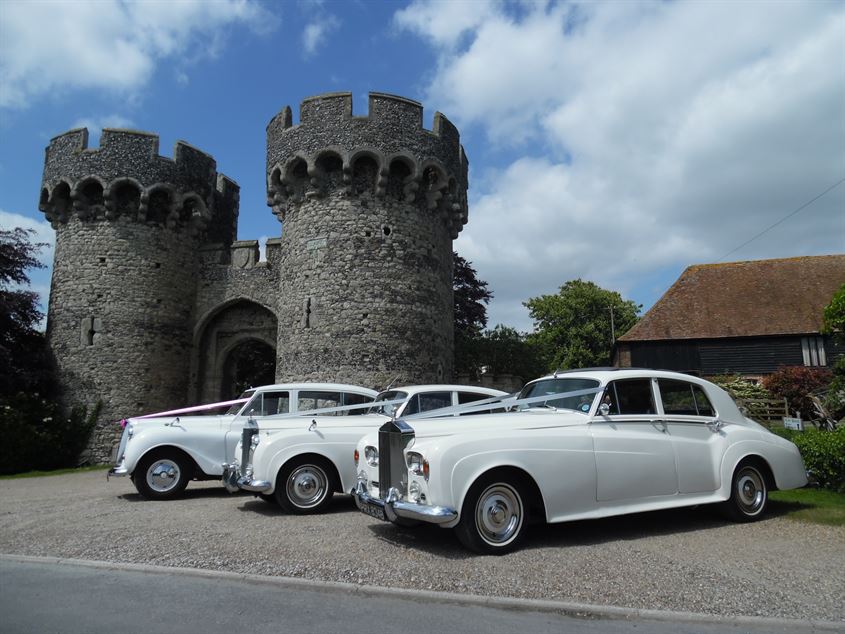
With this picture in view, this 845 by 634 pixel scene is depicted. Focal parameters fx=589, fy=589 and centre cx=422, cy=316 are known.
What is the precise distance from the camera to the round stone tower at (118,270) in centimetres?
1792

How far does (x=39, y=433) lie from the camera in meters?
16.7

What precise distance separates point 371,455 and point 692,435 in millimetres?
3488

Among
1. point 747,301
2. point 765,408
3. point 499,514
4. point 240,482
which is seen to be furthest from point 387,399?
point 747,301

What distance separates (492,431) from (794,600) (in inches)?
100

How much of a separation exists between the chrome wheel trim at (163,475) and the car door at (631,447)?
670 centimetres

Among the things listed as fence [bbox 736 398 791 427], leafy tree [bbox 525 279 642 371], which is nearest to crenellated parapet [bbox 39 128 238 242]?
fence [bbox 736 398 791 427]

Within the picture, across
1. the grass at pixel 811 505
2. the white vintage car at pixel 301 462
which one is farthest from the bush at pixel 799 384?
the white vintage car at pixel 301 462

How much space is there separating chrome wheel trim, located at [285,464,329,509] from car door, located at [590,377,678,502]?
357cm

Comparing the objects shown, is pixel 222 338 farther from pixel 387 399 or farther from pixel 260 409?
pixel 387 399

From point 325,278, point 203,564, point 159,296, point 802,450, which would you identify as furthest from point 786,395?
point 159,296

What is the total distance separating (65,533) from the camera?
6.62 meters

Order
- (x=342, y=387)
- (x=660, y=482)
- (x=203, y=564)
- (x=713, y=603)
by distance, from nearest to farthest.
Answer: (x=713, y=603)
(x=203, y=564)
(x=660, y=482)
(x=342, y=387)

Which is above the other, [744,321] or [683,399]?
[744,321]

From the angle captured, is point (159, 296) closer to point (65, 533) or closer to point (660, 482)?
point (65, 533)
